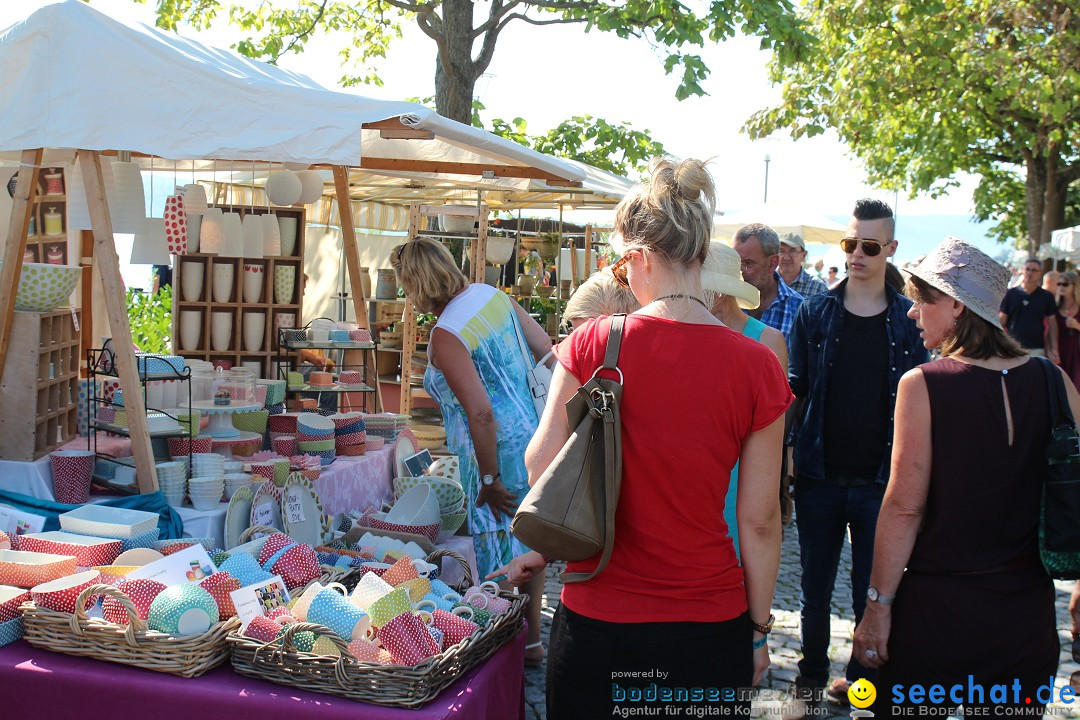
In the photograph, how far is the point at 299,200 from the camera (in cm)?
618

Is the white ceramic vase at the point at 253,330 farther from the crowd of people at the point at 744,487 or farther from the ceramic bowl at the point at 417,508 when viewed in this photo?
the crowd of people at the point at 744,487

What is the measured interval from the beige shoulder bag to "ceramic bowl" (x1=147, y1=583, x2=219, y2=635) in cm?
106

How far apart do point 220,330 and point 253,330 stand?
20 centimetres

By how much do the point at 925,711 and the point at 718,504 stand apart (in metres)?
0.85

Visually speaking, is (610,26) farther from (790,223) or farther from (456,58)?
(790,223)

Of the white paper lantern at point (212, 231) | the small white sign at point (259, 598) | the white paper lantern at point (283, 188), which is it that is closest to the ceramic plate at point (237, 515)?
the small white sign at point (259, 598)

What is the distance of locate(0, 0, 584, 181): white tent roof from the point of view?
10.2 feet

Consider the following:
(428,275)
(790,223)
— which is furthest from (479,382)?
(790,223)

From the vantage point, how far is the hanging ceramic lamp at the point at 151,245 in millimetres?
4957

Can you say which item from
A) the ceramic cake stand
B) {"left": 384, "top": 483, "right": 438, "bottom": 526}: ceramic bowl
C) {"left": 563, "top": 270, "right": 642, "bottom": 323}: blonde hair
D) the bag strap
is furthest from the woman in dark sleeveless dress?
the ceramic cake stand

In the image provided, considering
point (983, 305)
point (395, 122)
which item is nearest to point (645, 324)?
point (983, 305)

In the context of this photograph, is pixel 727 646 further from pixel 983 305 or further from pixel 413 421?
pixel 413 421

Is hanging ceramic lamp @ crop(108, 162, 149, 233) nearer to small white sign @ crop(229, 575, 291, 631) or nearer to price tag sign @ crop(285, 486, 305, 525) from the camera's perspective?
price tag sign @ crop(285, 486, 305, 525)

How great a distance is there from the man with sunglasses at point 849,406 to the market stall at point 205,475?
1248mm
